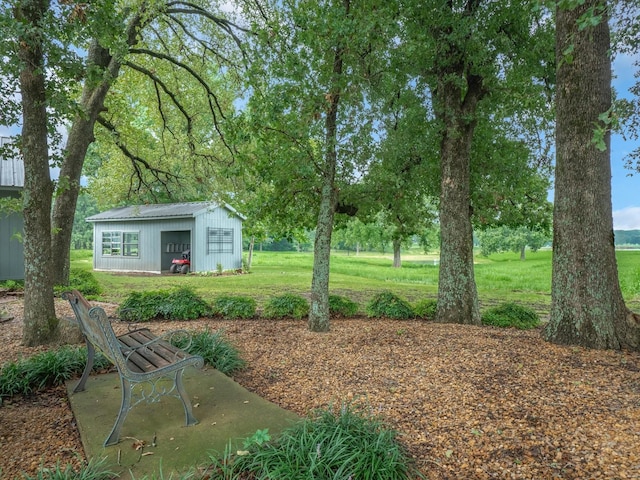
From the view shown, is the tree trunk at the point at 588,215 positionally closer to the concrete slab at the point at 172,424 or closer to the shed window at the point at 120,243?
Answer: the concrete slab at the point at 172,424

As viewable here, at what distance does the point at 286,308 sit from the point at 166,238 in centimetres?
1620

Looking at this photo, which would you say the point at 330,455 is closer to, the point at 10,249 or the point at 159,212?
the point at 10,249

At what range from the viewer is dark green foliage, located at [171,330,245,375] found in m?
4.21

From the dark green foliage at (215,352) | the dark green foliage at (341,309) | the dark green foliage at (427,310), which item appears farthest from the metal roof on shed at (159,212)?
the dark green foliage at (215,352)

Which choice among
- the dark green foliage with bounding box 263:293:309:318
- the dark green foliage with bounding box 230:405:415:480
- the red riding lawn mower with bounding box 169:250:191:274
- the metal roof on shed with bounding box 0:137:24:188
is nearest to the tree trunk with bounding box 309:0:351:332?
the dark green foliage with bounding box 263:293:309:318

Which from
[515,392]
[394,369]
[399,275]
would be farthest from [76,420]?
[399,275]

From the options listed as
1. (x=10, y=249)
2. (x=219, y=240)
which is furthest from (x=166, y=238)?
(x=10, y=249)

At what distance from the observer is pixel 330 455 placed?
2.24 metres

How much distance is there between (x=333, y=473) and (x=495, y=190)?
6420 millimetres

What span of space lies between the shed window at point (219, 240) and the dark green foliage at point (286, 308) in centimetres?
1230

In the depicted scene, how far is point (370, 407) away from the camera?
308cm

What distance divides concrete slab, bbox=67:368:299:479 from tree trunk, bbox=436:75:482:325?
4.23m

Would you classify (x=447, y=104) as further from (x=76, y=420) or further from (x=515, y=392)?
(x=76, y=420)

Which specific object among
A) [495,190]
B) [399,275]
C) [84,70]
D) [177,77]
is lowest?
[399,275]
